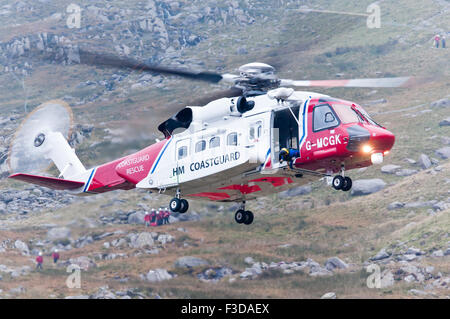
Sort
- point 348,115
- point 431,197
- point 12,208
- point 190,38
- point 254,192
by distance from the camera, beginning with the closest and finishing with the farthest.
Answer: point 348,115, point 254,192, point 431,197, point 12,208, point 190,38

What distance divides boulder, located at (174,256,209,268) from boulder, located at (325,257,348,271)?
5.88 m

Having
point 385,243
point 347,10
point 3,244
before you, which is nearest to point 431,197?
point 385,243

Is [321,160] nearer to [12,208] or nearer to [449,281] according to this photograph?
[449,281]

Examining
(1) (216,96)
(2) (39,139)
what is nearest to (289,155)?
(1) (216,96)

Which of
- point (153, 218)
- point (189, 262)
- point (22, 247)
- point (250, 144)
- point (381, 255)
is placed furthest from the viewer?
point (153, 218)

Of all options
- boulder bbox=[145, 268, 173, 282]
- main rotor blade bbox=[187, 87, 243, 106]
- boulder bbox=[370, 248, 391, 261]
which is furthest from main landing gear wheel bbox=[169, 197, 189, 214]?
boulder bbox=[370, 248, 391, 261]

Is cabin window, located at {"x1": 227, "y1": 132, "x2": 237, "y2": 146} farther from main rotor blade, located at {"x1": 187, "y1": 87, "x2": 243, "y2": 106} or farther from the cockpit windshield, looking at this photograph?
the cockpit windshield

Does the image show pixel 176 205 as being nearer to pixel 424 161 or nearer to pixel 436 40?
pixel 424 161

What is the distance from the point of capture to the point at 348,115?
64.5 feet

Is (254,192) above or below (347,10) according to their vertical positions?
below

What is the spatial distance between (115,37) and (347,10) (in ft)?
88.3

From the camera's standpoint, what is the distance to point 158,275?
3688cm

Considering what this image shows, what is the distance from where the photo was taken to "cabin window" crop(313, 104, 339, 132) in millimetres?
19641

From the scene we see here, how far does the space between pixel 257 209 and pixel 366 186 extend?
7.43 meters
